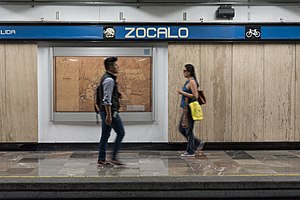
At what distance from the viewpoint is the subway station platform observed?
6.71 metres

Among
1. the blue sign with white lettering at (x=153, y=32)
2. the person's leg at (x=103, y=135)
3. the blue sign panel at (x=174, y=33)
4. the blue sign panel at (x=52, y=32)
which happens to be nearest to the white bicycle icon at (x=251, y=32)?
the blue sign with white lettering at (x=153, y=32)

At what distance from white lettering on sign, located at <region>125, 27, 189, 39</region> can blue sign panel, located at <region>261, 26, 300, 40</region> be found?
1.61 m

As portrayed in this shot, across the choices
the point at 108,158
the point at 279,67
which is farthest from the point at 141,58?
the point at 279,67

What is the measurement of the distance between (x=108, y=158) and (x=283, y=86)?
3.91 m

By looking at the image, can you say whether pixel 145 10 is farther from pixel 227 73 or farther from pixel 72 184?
pixel 72 184

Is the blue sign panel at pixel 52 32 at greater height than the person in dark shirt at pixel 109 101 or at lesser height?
greater

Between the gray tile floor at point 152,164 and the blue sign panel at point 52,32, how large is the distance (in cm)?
235

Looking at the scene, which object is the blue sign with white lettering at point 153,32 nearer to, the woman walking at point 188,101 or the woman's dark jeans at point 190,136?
the woman walking at point 188,101

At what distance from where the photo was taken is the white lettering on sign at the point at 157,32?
32.1ft

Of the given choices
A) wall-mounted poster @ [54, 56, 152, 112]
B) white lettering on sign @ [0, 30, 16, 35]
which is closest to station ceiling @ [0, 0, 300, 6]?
white lettering on sign @ [0, 30, 16, 35]

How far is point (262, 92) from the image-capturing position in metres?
9.98

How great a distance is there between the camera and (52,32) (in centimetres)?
971

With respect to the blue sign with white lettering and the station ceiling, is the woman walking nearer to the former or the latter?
the blue sign with white lettering

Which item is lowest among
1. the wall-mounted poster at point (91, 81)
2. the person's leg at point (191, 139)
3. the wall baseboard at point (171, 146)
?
the wall baseboard at point (171, 146)
